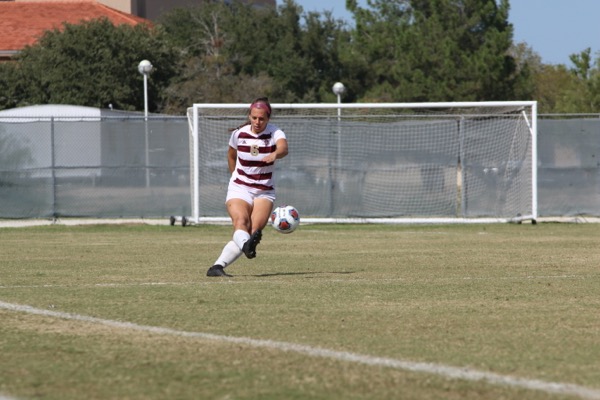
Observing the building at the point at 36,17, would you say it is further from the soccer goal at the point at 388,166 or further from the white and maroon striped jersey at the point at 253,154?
the white and maroon striped jersey at the point at 253,154

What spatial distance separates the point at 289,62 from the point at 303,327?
216 ft

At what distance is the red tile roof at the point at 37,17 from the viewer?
6881 cm

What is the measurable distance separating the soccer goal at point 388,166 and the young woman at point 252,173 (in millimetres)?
13756

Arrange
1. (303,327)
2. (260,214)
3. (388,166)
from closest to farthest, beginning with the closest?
(303,327)
(260,214)
(388,166)

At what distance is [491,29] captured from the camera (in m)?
62.8

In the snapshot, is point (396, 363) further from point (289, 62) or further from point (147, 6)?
point (147, 6)

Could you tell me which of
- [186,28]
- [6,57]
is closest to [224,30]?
[186,28]

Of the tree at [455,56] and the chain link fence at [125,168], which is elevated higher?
the tree at [455,56]

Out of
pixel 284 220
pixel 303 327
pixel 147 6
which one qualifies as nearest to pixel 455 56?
pixel 147 6

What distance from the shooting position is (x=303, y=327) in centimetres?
808

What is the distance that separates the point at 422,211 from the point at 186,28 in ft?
174

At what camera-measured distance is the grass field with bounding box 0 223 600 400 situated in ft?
Answer: 19.7

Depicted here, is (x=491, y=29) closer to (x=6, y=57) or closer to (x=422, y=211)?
(x=6, y=57)

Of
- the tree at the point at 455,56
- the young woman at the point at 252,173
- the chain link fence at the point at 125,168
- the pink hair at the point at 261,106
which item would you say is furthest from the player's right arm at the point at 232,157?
the tree at the point at 455,56
